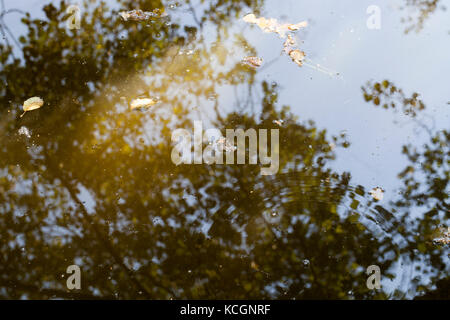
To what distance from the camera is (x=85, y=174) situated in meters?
3.45

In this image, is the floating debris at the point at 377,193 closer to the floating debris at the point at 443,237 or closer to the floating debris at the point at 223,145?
the floating debris at the point at 443,237

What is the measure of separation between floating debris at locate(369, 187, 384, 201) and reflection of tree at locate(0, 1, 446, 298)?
119 millimetres

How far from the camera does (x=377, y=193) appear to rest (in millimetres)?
3357

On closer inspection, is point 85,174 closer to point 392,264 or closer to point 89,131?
point 89,131

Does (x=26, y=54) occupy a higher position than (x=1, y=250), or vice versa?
(x=26, y=54)

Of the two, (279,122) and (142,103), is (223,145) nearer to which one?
(279,122)

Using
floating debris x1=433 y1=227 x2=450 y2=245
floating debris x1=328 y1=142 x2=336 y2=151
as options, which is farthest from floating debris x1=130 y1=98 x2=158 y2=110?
floating debris x1=433 y1=227 x2=450 y2=245

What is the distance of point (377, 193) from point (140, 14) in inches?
142

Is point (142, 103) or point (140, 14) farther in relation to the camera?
point (140, 14)

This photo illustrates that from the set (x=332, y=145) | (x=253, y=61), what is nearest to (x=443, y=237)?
(x=332, y=145)

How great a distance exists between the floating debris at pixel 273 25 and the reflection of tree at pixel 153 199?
0.39 meters
